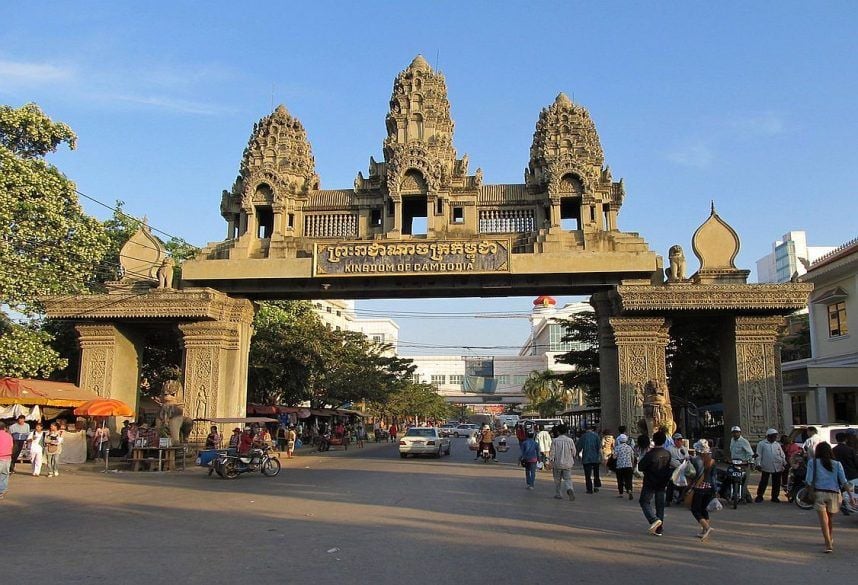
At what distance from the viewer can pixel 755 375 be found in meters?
21.9

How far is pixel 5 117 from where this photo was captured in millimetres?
24297

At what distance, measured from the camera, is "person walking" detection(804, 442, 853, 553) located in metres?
8.55

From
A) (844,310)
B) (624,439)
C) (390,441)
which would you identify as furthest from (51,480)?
(390,441)

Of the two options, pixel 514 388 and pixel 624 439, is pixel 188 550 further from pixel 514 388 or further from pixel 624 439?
pixel 514 388

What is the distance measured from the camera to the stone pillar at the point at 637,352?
22.0 metres

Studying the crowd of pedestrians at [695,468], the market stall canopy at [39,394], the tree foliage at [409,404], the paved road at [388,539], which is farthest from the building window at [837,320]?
the tree foliage at [409,404]

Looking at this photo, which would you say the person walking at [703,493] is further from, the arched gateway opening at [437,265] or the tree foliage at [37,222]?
the tree foliage at [37,222]

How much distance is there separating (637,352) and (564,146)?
756cm

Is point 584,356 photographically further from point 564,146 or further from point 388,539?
point 388,539

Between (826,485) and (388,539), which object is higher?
(826,485)

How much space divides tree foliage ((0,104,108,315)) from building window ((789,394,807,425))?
30687mm

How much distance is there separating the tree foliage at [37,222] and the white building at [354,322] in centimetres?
7313

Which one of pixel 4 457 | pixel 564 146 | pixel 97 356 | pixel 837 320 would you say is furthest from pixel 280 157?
pixel 837 320

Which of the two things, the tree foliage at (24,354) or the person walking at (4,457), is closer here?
the person walking at (4,457)
